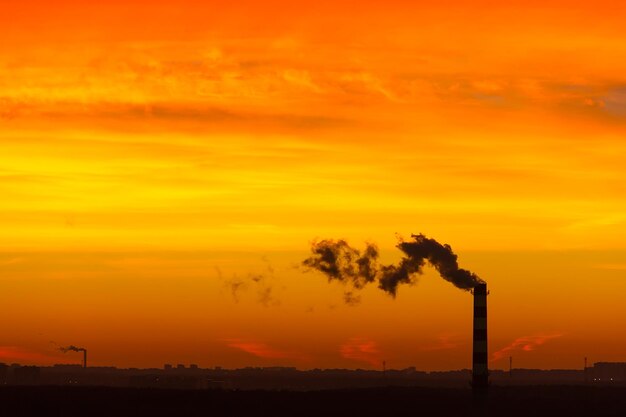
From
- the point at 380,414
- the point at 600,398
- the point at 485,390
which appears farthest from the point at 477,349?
the point at 600,398

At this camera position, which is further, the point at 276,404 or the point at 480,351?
the point at 276,404

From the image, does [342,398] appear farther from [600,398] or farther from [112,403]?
[600,398]

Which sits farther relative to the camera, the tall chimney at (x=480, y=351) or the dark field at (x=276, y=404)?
the dark field at (x=276, y=404)

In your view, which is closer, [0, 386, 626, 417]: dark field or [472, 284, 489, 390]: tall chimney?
[472, 284, 489, 390]: tall chimney

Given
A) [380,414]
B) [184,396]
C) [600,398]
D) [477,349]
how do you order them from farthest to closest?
→ [600,398], [184,396], [380,414], [477,349]

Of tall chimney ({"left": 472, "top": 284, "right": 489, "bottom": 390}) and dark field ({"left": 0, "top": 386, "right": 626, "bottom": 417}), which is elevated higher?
tall chimney ({"left": 472, "top": 284, "right": 489, "bottom": 390})

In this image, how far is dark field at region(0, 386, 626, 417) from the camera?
102500 millimetres

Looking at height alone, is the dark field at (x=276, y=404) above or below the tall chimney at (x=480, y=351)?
below

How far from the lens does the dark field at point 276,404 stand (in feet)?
336

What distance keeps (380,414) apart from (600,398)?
5437cm

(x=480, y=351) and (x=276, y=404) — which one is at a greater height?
(x=480, y=351)

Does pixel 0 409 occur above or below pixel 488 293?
below

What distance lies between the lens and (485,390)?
322ft

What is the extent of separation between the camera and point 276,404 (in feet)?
371
